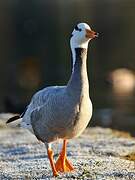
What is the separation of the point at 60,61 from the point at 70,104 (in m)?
35.7

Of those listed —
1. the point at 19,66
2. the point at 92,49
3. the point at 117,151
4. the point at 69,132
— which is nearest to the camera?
the point at 69,132

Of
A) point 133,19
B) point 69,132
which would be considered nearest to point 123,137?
point 69,132

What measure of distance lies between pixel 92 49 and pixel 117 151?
43269mm

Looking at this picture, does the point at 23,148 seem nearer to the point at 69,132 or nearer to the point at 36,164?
the point at 36,164

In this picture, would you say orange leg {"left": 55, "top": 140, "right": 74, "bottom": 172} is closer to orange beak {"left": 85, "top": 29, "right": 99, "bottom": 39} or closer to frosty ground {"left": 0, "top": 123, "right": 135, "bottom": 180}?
frosty ground {"left": 0, "top": 123, "right": 135, "bottom": 180}

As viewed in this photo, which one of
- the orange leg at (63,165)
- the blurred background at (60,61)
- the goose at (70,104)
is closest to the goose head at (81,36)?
the goose at (70,104)

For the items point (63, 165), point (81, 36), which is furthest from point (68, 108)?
point (63, 165)

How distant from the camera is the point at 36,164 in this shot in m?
12.4

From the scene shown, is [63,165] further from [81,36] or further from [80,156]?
[81,36]

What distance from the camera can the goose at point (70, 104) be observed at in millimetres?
11016

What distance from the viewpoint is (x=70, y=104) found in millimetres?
10992

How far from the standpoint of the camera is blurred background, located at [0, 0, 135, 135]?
27.0 m

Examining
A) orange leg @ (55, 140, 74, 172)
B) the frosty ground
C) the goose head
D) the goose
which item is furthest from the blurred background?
the goose head

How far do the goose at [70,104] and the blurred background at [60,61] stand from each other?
32.9 feet
